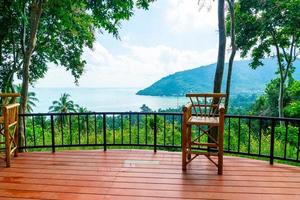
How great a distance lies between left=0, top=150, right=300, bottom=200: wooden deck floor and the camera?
9.23 ft

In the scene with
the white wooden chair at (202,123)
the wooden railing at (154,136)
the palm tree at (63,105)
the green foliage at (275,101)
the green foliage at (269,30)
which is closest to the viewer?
the white wooden chair at (202,123)

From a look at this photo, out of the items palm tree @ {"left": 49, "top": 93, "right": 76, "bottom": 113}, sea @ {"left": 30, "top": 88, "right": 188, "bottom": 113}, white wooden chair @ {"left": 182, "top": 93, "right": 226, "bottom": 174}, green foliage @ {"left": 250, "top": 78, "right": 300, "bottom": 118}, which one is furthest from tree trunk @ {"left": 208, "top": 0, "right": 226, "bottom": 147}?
palm tree @ {"left": 49, "top": 93, "right": 76, "bottom": 113}

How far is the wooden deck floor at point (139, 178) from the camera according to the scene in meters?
2.81

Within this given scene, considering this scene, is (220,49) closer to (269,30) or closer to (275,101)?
(269,30)

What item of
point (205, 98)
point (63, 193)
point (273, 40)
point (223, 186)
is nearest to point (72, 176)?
point (63, 193)

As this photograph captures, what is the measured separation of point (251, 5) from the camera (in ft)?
29.4

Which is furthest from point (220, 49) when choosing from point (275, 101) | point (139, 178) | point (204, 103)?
point (275, 101)

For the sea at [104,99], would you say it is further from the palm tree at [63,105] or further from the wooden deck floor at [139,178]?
the wooden deck floor at [139,178]

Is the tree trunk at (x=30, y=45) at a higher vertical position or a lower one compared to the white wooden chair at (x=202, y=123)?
higher

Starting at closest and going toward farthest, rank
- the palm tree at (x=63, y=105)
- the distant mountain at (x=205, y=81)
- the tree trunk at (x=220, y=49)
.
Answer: the tree trunk at (x=220, y=49) < the distant mountain at (x=205, y=81) < the palm tree at (x=63, y=105)

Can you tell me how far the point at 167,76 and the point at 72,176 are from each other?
2061 centimetres

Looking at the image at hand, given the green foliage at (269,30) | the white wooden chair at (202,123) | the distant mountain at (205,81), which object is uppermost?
the green foliage at (269,30)

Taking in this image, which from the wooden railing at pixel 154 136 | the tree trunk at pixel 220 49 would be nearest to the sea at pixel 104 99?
the wooden railing at pixel 154 136

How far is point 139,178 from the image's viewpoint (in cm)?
326
